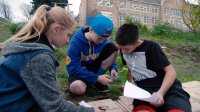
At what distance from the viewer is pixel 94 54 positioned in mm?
2902

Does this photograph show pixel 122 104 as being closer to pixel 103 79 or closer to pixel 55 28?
pixel 103 79

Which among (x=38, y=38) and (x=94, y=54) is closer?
(x=38, y=38)

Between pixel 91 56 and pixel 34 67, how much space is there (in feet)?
4.83

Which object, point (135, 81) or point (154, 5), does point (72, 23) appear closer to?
point (135, 81)

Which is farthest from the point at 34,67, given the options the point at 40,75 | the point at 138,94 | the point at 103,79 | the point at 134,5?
the point at 134,5

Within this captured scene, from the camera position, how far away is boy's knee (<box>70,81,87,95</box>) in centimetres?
275

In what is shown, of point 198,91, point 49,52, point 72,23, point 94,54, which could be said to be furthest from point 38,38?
point 198,91

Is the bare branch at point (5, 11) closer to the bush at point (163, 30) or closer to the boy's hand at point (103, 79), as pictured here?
the bush at point (163, 30)

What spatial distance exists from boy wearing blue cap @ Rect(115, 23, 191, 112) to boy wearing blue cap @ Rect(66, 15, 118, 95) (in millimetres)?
349

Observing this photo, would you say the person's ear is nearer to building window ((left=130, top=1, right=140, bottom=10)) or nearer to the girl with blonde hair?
the girl with blonde hair

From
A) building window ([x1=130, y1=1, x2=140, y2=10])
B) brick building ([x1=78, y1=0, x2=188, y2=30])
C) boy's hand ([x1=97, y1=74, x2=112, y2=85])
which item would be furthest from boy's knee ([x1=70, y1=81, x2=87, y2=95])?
building window ([x1=130, y1=1, x2=140, y2=10])

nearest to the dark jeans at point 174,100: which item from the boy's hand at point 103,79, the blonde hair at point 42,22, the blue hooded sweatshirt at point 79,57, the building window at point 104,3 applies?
the boy's hand at point 103,79

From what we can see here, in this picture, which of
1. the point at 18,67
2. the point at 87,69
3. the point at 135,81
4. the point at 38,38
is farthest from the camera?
the point at 87,69

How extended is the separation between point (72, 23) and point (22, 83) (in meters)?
0.46
